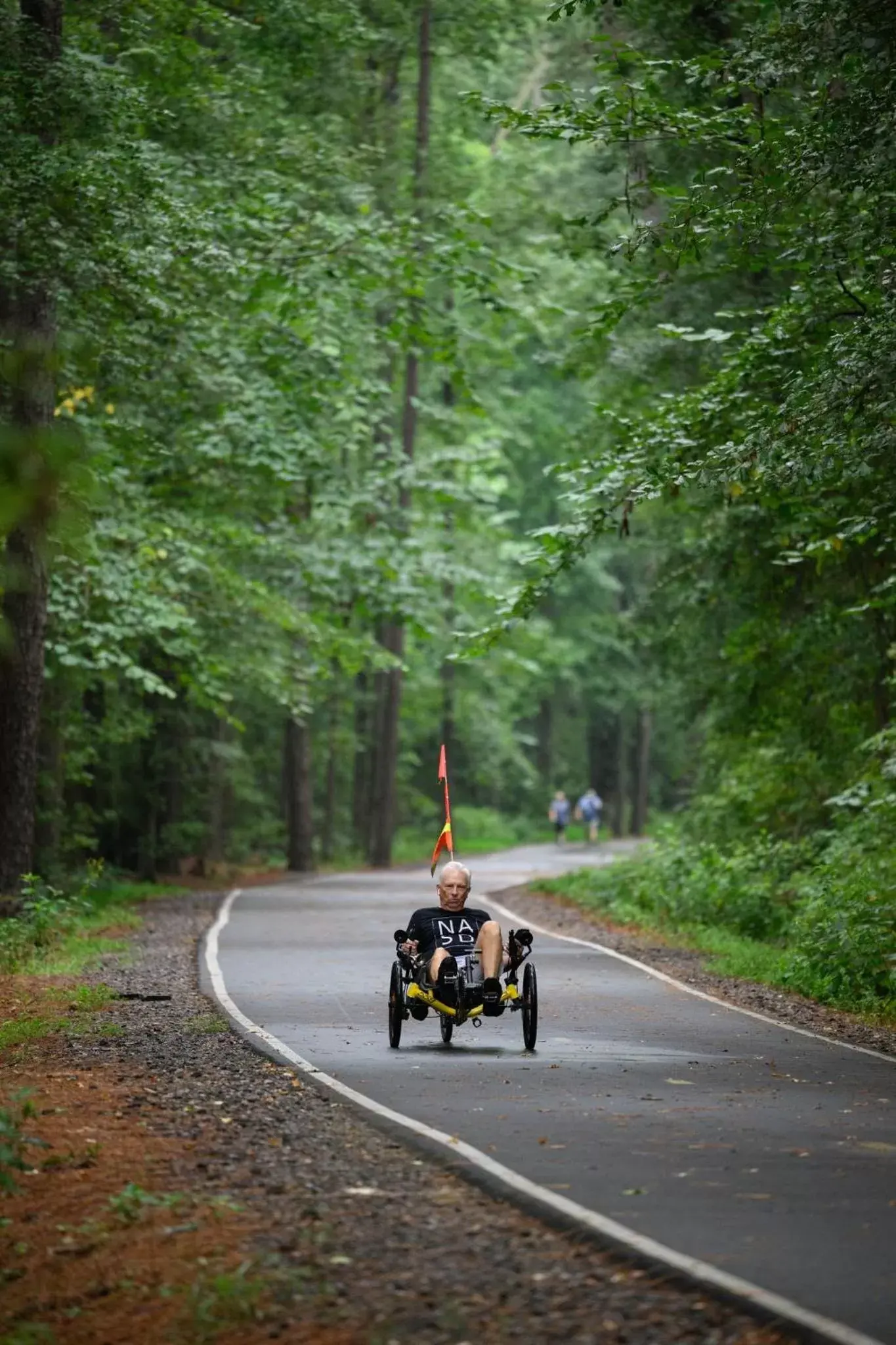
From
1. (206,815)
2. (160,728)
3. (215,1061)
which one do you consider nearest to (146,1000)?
(215,1061)

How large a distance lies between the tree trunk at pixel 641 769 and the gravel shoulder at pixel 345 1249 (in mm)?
60575

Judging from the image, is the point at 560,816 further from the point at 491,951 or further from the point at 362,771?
the point at 491,951

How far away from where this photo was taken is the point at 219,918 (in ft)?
89.4

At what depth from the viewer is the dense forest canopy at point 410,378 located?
14.9 metres

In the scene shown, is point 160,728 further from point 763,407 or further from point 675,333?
point 763,407

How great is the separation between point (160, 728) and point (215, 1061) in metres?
26.2

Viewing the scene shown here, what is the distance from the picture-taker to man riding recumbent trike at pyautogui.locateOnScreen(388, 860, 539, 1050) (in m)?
13.5

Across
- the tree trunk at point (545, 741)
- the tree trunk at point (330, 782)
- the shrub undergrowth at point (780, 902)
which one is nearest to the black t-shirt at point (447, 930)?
the shrub undergrowth at point (780, 902)

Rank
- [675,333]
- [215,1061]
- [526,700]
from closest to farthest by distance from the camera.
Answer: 1. [215,1061]
2. [675,333]
3. [526,700]

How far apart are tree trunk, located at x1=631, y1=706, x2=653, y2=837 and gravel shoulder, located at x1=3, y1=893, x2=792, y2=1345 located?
60.6 metres

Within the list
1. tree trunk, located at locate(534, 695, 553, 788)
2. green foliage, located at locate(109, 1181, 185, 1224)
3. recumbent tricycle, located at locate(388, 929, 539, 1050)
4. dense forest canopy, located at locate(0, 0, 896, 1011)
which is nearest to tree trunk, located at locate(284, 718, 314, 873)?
dense forest canopy, located at locate(0, 0, 896, 1011)

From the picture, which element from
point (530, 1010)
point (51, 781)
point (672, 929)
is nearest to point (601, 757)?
point (51, 781)

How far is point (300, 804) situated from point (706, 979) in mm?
24219

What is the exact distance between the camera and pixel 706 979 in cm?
1964
